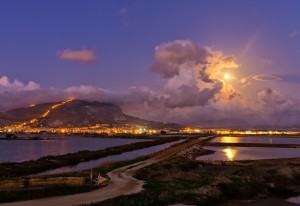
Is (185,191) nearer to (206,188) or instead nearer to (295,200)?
(206,188)

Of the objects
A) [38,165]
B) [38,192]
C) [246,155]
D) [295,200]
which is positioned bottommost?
[295,200]

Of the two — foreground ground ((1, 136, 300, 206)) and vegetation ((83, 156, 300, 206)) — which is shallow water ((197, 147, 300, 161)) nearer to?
vegetation ((83, 156, 300, 206))

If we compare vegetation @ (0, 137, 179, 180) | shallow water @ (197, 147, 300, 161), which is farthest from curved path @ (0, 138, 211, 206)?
shallow water @ (197, 147, 300, 161)

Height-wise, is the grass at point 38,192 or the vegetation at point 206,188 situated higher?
the grass at point 38,192

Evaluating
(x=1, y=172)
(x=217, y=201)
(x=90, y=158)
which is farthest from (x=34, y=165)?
(x=217, y=201)

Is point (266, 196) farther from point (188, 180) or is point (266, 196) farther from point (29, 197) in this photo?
point (29, 197)

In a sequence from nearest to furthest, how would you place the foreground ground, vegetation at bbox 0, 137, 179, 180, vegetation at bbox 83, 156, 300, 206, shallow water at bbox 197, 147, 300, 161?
the foreground ground, vegetation at bbox 83, 156, 300, 206, vegetation at bbox 0, 137, 179, 180, shallow water at bbox 197, 147, 300, 161

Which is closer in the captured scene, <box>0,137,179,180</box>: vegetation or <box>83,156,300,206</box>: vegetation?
<box>83,156,300,206</box>: vegetation

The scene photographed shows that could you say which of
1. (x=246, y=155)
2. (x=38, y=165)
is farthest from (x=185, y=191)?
(x=246, y=155)

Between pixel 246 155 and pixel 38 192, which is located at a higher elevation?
pixel 38 192

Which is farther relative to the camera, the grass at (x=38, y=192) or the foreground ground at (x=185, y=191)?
the foreground ground at (x=185, y=191)

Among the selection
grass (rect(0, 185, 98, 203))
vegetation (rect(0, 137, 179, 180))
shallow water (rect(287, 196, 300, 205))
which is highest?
grass (rect(0, 185, 98, 203))

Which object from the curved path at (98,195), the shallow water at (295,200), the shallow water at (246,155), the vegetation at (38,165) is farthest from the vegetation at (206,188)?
the shallow water at (246,155)

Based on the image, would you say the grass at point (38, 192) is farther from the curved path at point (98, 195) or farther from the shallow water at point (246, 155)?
the shallow water at point (246, 155)
